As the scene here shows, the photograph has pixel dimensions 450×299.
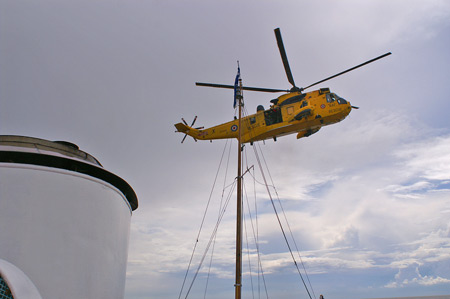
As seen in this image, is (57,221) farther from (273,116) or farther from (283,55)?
(283,55)

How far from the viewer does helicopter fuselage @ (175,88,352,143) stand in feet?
73.9

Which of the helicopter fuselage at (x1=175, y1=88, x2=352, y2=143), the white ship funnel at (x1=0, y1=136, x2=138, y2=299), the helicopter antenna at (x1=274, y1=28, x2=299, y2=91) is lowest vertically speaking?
the white ship funnel at (x1=0, y1=136, x2=138, y2=299)

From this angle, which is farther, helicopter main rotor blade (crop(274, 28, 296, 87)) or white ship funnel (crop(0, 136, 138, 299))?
helicopter main rotor blade (crop(274, 28, 296, 87))

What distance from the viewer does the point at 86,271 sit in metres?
11.0

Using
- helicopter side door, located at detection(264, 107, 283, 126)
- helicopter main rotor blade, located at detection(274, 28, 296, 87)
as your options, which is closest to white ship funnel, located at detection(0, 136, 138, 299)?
helicopter side door, located at detection(264, 107, 283, 126)

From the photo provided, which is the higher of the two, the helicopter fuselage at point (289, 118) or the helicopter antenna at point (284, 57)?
the helicopter antenna at point (284, 57)

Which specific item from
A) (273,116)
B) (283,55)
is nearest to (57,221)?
(273,116)

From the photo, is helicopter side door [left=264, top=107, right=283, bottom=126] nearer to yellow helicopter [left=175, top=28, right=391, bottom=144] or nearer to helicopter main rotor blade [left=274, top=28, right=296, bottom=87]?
yellow helicopter [left=175, top=28, right=391, bottom=144]

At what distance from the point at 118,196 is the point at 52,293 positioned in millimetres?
4614

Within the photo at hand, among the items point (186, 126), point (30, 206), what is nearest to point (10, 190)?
point (30, 206)

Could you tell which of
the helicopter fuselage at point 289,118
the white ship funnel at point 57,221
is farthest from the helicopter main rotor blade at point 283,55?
the white ship funnel at point 57,221

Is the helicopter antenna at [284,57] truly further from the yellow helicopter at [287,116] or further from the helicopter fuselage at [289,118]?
the helicopter fuselage at [289,118]

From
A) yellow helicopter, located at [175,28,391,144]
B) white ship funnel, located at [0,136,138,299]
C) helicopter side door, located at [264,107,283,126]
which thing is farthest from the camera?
helicopter side door, located at [264,107,283,126]

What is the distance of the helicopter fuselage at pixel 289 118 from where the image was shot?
887 inches
